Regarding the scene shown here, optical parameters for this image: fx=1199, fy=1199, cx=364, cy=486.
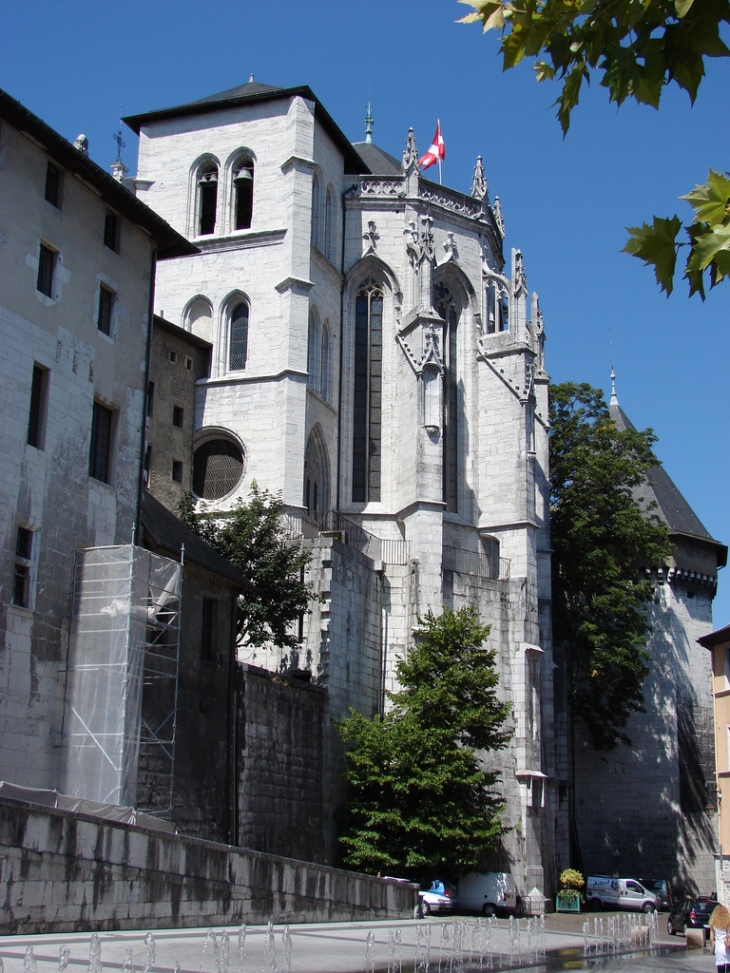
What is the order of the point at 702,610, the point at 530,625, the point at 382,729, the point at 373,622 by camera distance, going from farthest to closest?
the point at 702,610, the point at 530,625, the point at 373,622, the point at 382,729

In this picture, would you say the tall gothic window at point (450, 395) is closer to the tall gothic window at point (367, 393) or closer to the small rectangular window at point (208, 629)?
the tall gothic window at point (367, 393)

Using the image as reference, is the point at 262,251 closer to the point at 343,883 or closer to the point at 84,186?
the point at 84,186

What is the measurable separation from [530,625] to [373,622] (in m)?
6.02

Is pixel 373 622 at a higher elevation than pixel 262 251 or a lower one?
lower

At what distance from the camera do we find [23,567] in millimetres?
20922

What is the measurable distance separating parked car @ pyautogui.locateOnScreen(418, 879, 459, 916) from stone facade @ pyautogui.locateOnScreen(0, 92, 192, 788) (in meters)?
11.8

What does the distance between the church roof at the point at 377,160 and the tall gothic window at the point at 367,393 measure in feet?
25.1

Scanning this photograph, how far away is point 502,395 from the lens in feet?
137

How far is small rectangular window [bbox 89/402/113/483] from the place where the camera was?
23.3 metres

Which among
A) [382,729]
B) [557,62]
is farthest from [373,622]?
[557,62]

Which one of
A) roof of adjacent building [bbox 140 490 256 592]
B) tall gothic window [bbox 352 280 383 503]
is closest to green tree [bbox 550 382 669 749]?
tall gothic window [bbox 352 280 383 503]

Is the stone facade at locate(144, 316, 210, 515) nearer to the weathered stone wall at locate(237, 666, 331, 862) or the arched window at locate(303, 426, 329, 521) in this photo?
the arched window at locate(303, 426, 329, 521)

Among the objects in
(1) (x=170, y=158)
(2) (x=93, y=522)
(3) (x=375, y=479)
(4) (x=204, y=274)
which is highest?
(1) (x=170, y=158)

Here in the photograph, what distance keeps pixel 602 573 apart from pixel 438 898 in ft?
55.6
